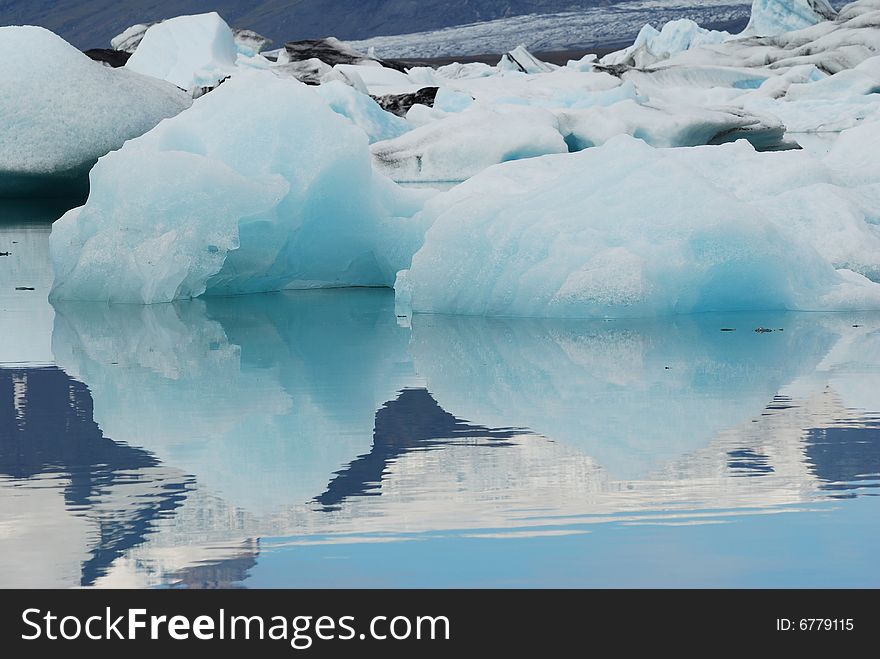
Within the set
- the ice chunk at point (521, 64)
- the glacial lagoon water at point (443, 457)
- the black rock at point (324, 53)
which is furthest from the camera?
the ice chunk at point (521, 64)

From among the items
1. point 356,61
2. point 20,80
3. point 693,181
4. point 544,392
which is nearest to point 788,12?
point 356,61

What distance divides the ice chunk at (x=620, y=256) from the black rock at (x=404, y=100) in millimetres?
15545

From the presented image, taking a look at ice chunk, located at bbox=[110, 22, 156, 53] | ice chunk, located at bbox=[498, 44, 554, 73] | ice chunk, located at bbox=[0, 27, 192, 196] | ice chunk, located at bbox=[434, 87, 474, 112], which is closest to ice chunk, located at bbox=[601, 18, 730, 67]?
ice chunk, located at bbox=[498, 44, 554, 73]

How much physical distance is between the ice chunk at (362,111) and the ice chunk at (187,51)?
223 inches

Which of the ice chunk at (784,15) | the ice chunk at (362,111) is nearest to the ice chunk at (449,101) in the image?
the ice chunk at (362,111)

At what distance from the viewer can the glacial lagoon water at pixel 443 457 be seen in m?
2.38

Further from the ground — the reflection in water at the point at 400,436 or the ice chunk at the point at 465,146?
A: the ice chunk at the point at 465,146

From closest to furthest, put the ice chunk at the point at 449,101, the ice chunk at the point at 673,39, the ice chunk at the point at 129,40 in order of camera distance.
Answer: the ice chunk at the point at 449,101, the ice chunk at the point at 129,40, the ice chunk at the point at 673,39

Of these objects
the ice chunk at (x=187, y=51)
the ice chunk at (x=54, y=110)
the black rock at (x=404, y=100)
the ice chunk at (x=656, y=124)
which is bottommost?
the ice chunk at (x=54, y=110)

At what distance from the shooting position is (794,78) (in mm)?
28875

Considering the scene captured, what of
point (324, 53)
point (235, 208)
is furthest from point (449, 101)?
point (235, 208)

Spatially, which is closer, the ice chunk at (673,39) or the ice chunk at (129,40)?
the ice chunk at (129,40)

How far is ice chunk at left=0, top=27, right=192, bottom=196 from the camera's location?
13.4m
